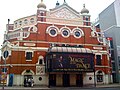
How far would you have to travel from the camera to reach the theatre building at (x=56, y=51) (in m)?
40.6

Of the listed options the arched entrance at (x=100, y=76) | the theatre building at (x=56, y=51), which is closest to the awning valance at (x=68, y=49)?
the theatre building at (x=56, y=51)

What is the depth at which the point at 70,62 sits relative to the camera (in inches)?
1581

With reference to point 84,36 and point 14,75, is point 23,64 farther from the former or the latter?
point 84,36

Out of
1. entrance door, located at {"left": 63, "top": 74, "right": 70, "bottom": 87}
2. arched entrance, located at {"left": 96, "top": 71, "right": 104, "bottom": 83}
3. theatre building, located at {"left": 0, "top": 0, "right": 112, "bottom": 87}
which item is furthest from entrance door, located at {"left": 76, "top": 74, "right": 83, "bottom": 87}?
arched entrance, located at {"left": 96, "top": 71, "right": 104, "bottom": 83}

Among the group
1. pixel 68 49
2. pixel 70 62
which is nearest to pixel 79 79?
pixel 70 62

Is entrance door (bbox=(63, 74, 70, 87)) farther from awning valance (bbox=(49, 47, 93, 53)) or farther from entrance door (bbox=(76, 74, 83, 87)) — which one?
awning valance (bbox=(49, 47, 93, 53))

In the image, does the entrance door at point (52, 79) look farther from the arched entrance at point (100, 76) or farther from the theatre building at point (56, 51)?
the arched entrance at point (100, 76)

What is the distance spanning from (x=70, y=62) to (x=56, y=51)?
3.54 m

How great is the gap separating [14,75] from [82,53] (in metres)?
14.6

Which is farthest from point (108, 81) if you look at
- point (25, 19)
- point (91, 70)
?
point (25, 19)

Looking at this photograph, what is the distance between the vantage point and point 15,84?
4094cm

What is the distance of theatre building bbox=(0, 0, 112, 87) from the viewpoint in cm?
4059

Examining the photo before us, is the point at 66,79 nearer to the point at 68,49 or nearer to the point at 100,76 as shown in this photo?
the point at 68,49

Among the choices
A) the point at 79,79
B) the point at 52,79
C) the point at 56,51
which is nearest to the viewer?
the point at 56,51
